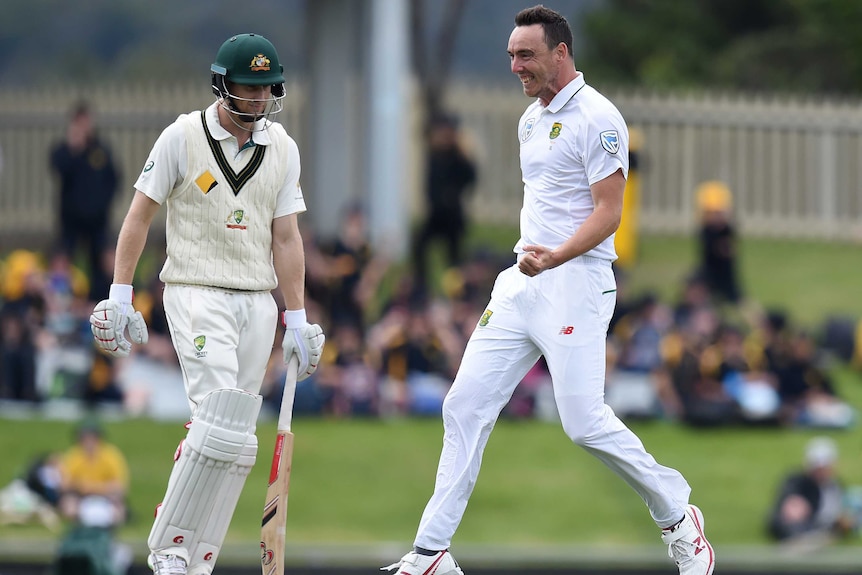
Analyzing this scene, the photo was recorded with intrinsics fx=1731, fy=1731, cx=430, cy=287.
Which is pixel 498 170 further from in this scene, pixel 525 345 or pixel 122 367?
pixel 525 345

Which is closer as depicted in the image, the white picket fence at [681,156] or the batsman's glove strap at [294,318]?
the batsman's glove strap at [294,318]

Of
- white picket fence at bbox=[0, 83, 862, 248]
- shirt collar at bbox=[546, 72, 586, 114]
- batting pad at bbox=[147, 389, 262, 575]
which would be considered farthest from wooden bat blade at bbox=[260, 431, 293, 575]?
white picket fence at bbox=[0, 83, 862, 248]

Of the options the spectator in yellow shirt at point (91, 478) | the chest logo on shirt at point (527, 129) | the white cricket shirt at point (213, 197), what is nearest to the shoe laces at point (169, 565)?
the white cricket shirt at point (213, 197)

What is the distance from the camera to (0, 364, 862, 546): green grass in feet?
57.9

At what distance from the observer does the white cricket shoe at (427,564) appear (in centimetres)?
712

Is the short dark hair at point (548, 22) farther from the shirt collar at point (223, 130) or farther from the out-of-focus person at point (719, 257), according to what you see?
the out-of-focus person at point (719, 257)

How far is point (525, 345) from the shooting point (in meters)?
7.22

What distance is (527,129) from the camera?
282 inches

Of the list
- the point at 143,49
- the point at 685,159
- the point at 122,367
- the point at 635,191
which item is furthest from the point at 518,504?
the point at 143,49

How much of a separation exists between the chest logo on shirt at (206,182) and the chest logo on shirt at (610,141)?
1.58 meters

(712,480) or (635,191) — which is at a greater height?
(635,191)

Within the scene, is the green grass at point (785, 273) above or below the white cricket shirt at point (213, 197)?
below

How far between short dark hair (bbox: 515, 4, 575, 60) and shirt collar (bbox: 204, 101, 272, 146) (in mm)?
1134

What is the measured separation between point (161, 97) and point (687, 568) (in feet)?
63.1
